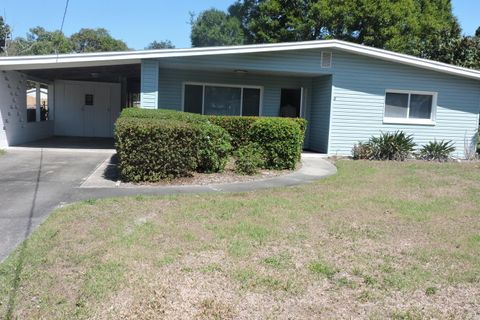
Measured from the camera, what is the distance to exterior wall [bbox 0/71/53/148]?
13.3 meters

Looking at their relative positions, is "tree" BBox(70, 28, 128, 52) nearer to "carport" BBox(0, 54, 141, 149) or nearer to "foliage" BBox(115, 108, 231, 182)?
"carport" BBox(0, 54, 141, 149)

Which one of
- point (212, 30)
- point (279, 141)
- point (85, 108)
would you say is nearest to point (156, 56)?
point (279, 141)

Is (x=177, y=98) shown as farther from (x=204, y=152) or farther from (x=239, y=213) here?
(x=239, y=213)

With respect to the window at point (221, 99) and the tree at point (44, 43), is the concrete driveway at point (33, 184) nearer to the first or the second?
the window at point (221, 99)

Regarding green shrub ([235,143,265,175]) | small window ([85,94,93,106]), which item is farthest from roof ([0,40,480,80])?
small window ([85,94,93,106])

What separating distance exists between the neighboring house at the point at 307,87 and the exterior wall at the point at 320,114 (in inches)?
1.3

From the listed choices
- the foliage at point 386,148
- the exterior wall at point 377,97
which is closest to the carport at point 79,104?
the exterior wall at point 377,97

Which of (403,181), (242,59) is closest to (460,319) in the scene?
(403,181)

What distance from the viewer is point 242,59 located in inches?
523

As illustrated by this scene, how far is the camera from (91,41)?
6800cm

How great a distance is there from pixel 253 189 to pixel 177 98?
7.39m

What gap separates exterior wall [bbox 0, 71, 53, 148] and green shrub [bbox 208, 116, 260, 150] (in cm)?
648

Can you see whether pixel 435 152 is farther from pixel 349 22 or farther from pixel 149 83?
pixel 349 22

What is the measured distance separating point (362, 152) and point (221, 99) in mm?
4980
